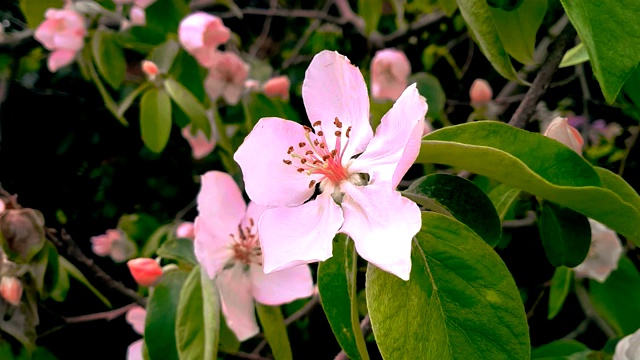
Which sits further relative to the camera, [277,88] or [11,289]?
[277,88]

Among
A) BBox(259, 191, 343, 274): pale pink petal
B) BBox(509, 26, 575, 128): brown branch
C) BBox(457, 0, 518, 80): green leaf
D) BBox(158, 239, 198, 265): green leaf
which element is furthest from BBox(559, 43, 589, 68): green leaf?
BBox(158, 239, 198, 265): green leaf

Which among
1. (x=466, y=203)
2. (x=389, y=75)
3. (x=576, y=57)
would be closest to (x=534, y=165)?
(x=466, y=203)

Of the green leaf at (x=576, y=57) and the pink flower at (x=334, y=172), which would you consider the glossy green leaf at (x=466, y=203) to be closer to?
the pink flower at (x=334, y=172)

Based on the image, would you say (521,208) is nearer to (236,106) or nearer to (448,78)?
(236,106)

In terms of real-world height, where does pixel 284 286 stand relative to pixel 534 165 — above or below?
below

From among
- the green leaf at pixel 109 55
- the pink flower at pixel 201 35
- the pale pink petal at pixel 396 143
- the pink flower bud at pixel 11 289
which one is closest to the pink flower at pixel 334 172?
the pale pink petal at pixel 396 143

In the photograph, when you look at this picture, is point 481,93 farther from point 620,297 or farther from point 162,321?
point 162,321
